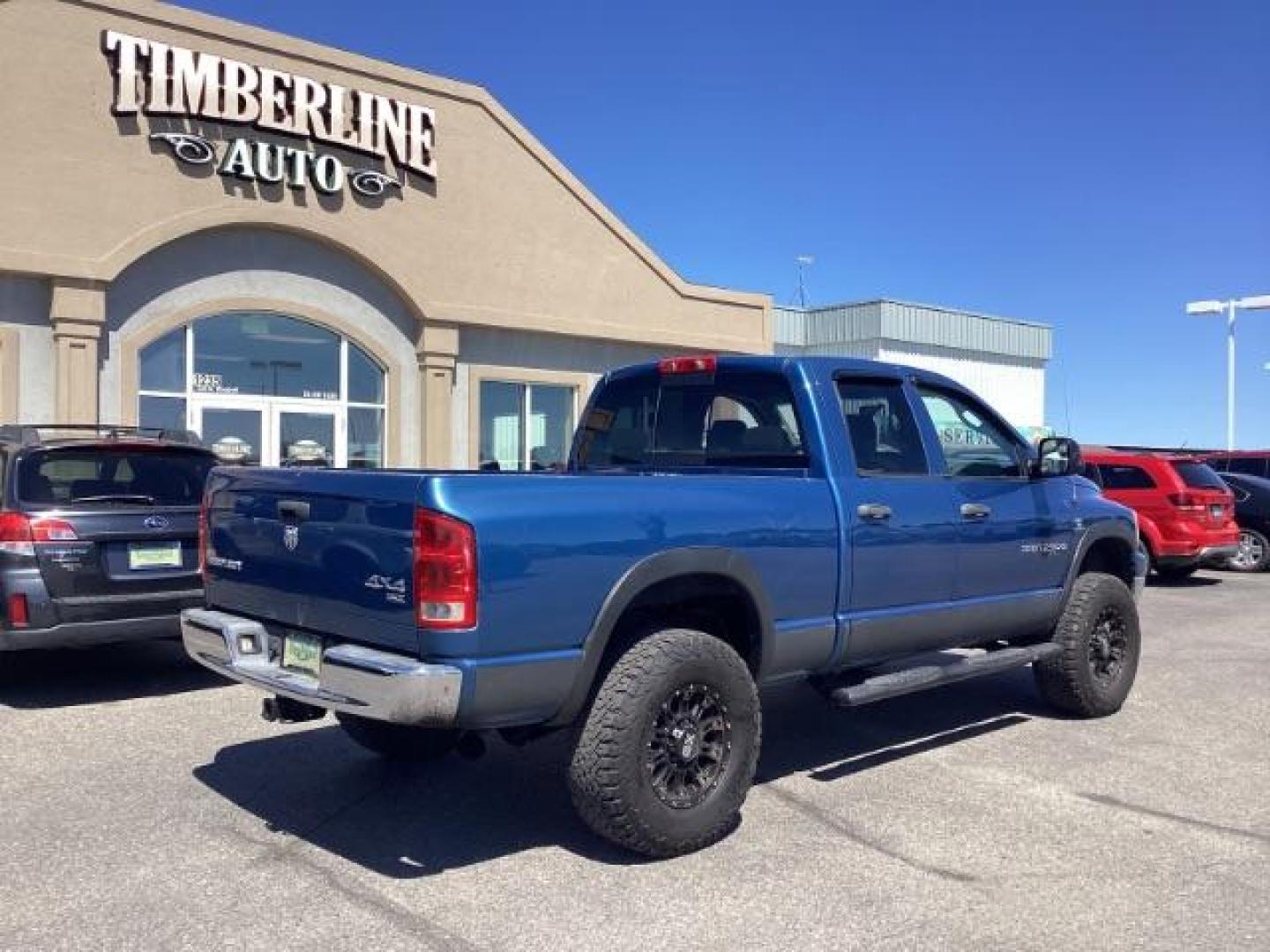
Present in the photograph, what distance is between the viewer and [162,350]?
13.4 meters

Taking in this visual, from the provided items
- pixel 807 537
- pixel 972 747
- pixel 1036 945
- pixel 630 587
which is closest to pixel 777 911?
pixel 1036 945

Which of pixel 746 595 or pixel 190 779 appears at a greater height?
pixel 746 595

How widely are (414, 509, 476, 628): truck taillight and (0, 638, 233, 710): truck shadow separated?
164 inches

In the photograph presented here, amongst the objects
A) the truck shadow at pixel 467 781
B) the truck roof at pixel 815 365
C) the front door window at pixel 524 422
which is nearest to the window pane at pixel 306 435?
the front door window at pixel 524 422

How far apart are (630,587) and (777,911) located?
1.24 metres

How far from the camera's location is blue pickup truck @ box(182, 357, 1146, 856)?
3.95 meters

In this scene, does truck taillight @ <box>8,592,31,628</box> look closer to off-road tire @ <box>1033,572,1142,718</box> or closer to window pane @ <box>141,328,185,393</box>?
off-road tire @ <box>1033,572,1142,718</box>

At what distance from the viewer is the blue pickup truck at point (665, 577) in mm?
3947

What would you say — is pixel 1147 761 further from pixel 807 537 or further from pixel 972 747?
pixel 807 537

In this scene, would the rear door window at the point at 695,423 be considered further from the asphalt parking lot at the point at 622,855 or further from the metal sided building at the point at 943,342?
Answer: the metal sided building at the point at 943,342

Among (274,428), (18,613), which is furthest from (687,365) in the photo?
(274,428)

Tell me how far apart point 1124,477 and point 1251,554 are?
346 centimetres

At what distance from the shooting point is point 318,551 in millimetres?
4305

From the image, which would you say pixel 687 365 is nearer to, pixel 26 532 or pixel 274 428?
pixel 26 532
